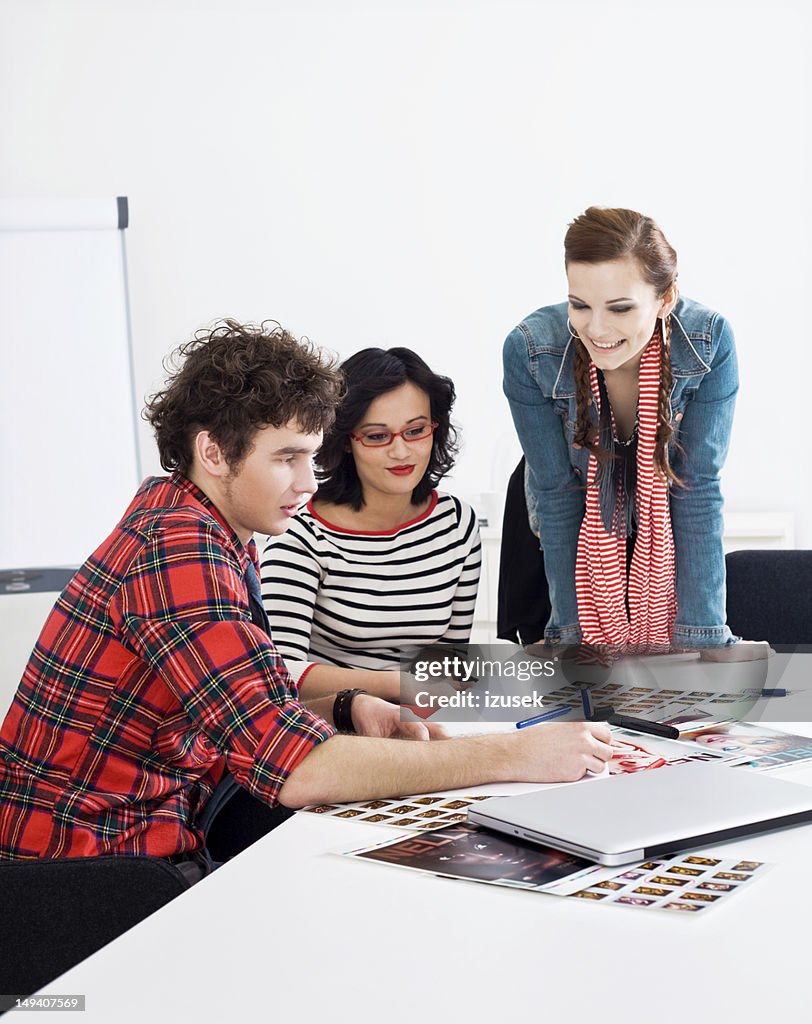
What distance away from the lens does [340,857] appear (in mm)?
1085

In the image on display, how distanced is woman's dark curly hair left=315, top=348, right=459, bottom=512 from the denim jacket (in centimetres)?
21

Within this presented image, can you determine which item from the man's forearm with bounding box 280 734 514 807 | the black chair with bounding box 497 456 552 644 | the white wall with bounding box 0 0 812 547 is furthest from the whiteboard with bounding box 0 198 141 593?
the man's forearm with bounding box 280 734 514 807

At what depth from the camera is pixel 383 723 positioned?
1.61 metres

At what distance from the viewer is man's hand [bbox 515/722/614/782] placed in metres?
1.31

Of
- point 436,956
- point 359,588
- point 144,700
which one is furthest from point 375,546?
point 436,956

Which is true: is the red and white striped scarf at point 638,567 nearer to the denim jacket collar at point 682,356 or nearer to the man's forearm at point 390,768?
the denim jacket collar at point 682,356

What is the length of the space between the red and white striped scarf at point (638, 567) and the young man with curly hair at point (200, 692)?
0.57 meters

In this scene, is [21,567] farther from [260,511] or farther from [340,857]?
[340,857]

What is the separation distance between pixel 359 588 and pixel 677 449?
65 centimetres

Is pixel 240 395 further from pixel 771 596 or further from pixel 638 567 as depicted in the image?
pixel 771 596

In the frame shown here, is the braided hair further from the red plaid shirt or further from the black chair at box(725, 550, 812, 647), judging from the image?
the red plaid shirt

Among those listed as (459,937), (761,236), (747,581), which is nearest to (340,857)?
(459,937)

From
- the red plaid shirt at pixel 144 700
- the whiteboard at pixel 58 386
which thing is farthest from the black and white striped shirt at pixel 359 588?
the whiteboard at pixel 58 386

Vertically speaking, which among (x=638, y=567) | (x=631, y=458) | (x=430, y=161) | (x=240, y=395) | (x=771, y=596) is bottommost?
(x=771, y=596)
